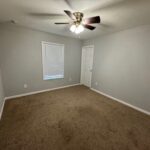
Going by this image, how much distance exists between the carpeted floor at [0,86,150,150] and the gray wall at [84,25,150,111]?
1.56 ft

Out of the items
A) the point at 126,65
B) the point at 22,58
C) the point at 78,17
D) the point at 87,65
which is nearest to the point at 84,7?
the point at 78,17

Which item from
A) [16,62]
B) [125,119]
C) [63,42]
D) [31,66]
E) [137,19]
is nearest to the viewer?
[137,19]

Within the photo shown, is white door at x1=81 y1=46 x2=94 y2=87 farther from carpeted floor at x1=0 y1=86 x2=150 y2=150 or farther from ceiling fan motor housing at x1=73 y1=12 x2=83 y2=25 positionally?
ceiling fan motor housing at x1=73 y1=12 x2=83 y2=25

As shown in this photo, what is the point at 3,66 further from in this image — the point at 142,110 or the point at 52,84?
the point at 142,110

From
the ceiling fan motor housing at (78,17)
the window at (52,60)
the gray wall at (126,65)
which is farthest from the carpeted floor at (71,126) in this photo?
the ceiling fan motor housing at (78,17)

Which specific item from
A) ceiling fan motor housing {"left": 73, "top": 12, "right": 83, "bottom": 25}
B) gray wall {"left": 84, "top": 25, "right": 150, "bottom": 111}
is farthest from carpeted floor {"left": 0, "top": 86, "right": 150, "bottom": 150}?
ceiling fan motor housing {"left": 73, "top": 12, "right": 83, "bottom": 25}

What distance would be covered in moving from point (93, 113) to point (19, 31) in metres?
3.46

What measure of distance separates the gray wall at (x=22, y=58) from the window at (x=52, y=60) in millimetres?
166

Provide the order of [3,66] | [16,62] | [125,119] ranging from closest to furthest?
[125,119]
[3,66]
[16,62]

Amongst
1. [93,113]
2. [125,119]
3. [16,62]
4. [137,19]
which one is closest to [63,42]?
[16,62]

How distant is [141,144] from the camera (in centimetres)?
167

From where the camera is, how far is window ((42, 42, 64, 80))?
12.1ft

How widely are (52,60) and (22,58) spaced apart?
113 cm

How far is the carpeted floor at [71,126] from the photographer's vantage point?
5.31 feet
